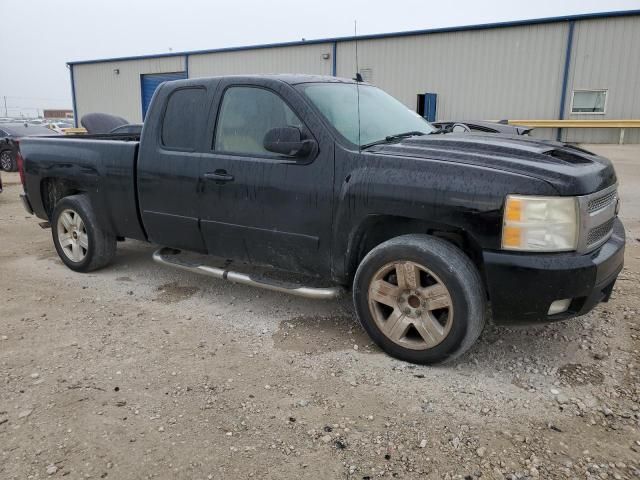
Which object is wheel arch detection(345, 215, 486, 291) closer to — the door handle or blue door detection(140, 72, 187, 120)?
the door handle

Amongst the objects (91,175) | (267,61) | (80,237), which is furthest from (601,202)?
(267,61)

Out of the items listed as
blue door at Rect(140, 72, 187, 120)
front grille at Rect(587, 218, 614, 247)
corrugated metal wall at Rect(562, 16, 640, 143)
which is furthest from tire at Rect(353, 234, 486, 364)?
blue door at Rect(140, 72, 187, 120)

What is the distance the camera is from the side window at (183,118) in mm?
4191

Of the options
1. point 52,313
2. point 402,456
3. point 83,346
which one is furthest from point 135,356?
point 402,456

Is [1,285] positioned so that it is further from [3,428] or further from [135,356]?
[3,428]

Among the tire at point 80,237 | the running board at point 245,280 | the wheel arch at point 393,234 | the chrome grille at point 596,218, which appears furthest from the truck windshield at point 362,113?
the tire at point 80,237

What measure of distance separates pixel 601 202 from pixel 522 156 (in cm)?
55

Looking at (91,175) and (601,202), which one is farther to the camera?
(91,175)

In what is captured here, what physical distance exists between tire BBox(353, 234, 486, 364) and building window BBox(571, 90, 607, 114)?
17432mm

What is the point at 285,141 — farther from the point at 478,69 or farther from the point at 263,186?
the point at 478,69

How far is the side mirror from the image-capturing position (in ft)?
11.4

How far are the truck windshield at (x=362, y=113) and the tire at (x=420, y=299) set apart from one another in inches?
34.3

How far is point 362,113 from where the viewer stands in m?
3.99

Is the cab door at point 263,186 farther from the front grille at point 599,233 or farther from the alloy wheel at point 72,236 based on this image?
the alloy wheel at point 72,236
